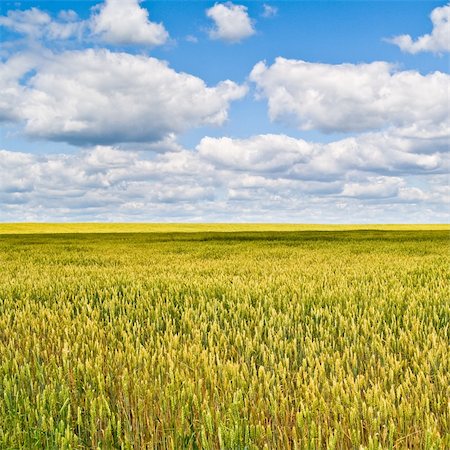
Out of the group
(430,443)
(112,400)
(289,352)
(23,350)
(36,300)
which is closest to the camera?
(430,443)

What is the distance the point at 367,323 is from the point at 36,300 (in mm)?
4956

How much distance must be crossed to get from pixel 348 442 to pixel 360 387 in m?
0.68

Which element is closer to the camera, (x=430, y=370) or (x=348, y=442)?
(x=348, y=442)

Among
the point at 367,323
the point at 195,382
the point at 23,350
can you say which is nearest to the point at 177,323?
the point at 23,350

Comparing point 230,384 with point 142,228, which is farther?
point 142,228

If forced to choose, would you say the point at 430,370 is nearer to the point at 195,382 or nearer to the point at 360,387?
the point at 360,387

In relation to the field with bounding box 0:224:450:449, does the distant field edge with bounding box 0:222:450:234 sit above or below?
above

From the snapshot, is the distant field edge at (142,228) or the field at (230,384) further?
the distant field edge at (142,228)

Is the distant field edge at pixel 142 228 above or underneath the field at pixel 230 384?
above

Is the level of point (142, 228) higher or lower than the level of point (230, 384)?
higher

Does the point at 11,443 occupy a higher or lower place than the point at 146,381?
lower

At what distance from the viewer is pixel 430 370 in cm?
377

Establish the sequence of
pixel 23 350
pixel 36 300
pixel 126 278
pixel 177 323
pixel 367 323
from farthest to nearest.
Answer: pixel 126 278 → pixel 36 300 → pixel 177 323 → pixel 367 323 → pixel 23 350

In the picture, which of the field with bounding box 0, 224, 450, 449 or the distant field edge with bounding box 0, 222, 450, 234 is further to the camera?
the distant field edge with bounding box 0, 222, 450, 234
